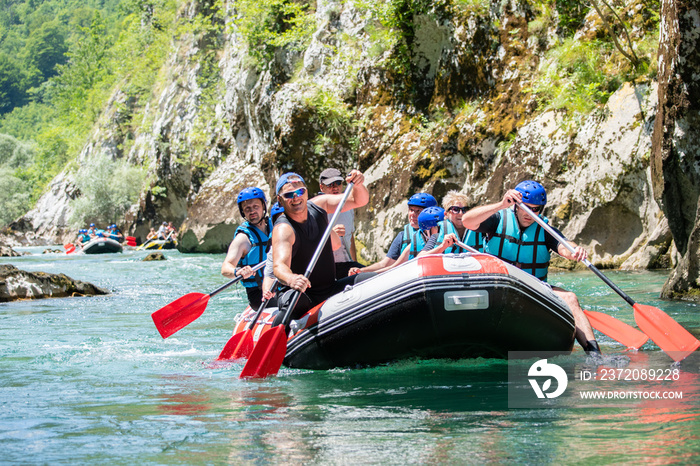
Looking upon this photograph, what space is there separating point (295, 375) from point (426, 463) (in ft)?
6.63

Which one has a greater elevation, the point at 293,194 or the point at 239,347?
the point at 293,194

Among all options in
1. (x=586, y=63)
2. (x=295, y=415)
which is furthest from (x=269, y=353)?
(x=586, y=63)

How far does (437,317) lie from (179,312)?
2.70 m

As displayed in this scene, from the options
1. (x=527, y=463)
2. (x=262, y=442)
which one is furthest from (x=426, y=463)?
(x=262, y=442)

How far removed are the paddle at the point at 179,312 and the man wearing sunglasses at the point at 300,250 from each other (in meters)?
0.87

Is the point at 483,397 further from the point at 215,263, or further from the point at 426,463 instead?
the point at 215,263

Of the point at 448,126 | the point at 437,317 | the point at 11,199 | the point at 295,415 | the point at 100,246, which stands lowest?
the point at 295,415

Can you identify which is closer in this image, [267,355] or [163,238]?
[267,355]

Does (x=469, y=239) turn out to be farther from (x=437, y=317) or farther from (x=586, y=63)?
(x=586, y=63)

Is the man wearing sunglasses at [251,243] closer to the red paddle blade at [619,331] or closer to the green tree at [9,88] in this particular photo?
the red paddle blade at [619,331]

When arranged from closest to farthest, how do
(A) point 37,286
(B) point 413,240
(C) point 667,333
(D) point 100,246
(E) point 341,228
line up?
(C) point 667,333 < (E) point 341,228 < (B) point 413,240 < (A) point 37,286 < (D) point 100,246

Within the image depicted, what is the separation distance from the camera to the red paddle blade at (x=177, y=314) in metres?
5.80

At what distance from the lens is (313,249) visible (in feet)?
15.9

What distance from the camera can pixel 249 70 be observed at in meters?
21.3
